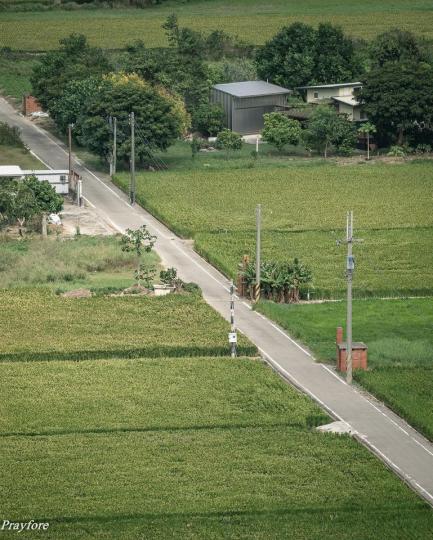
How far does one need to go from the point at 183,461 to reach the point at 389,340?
42.7 ft

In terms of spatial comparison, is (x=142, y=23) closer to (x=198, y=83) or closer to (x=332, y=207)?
(x=198, y=83)

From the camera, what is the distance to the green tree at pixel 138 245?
201 ft

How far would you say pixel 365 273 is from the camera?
6147 centimetres

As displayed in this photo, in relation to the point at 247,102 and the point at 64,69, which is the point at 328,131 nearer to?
the point at 247,102

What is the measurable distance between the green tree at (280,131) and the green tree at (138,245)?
2330cm

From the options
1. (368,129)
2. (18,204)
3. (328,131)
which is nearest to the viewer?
(18,204)

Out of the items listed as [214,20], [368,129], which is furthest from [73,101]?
[214,20]

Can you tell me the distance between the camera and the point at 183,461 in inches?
1606

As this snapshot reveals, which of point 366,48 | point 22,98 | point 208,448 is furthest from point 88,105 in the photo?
point 208,448

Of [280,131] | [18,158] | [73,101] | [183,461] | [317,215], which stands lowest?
[183,461]

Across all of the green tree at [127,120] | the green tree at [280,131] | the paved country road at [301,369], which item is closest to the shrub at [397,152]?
the green tree at [280,131]

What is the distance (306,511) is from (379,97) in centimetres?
5320

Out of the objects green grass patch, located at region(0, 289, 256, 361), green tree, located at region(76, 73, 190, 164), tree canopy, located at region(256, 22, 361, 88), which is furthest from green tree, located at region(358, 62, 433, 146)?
green grass patch, located at region(0, 289, 256, 361)

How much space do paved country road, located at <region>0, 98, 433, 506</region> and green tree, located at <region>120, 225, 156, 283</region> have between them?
101 cm
